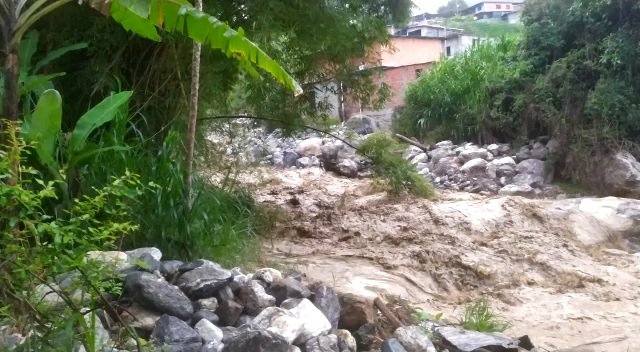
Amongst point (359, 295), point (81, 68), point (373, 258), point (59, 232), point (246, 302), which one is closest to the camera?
point (59, 232)

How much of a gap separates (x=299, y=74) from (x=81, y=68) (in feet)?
8.46

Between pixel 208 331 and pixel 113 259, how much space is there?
58cm

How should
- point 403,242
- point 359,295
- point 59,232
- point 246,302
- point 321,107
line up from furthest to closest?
1. point 321,107
2. point 403,242
3. point 359,295
4. point 246,302
5. point 59,232

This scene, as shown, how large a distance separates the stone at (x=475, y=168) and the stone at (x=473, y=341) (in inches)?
369

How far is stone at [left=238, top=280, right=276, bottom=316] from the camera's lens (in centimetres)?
429

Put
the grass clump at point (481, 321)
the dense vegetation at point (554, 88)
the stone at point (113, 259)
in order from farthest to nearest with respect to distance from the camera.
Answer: the dense vegetation at point (554, 88) → the grass clump at point (481, 321) → the stone at point (113, 259)

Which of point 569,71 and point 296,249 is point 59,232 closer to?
point 296,249

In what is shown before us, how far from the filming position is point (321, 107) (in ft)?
28.4

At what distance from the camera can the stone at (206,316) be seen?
13.0 ft

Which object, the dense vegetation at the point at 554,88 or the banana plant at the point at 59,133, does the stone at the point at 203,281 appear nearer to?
the banana plant at the point at 59,133

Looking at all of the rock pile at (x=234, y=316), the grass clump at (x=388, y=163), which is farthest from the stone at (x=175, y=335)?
the grass clump at (x=388, y=163)

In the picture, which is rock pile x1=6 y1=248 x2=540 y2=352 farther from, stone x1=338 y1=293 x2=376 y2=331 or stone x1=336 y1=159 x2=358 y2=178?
stone x1=336 y1=159 x2=358 y2=178

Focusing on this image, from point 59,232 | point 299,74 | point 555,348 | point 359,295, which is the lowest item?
point 555,348

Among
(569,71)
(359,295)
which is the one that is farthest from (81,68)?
(569,71)
